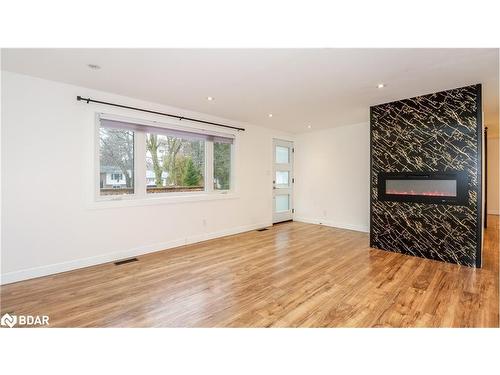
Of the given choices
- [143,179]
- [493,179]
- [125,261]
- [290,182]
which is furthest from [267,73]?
[493,179]

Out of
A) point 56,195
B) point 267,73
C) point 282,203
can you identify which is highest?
point 267,73

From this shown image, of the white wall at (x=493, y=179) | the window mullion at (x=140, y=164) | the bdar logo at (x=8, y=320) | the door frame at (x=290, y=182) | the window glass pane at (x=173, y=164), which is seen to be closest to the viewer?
the bdar logo at (x=8, y=320)

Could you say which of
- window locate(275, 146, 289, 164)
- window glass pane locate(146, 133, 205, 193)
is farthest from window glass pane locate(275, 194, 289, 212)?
window glass pane locate(146, 133, 205, 193)

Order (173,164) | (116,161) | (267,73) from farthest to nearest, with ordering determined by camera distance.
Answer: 1. (173,164)
2. (116,161)
3. (267,73)

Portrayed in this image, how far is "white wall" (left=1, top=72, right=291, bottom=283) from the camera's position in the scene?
2.72 m

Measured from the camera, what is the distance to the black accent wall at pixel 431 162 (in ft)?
10.4

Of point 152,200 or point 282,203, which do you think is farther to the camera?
point 282,203

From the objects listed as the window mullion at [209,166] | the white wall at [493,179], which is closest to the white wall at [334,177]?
the window mullion at [209,166]

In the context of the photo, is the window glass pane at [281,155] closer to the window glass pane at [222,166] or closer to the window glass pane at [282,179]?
the window glass pane at [282,179]

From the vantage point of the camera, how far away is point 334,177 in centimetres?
581

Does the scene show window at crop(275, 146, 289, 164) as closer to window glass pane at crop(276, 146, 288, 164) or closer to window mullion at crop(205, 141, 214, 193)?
window glass pane at crop(276, 146, 288, 164)

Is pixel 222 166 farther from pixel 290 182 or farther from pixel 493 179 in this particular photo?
pixel 493 179

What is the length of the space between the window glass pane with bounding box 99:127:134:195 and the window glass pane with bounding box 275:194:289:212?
361 cm

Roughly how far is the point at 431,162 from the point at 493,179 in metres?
5.66
